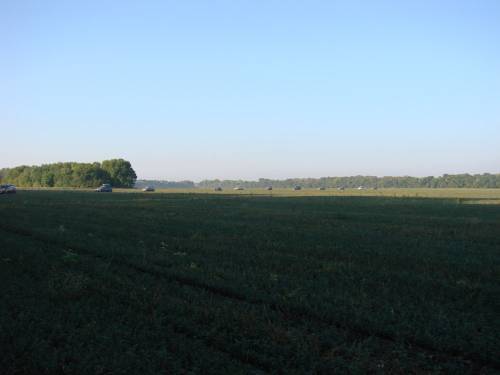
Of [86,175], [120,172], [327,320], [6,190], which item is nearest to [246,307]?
[327,320]

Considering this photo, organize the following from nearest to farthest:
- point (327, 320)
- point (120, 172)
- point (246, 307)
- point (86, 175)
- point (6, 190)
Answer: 1. point (327, 320)
2. point (246, 307)
3. point (6, 190)
4. point (86, 175)
5. point (120, 172)

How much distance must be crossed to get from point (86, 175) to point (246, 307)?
147173mm

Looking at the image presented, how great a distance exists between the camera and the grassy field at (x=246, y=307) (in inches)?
247

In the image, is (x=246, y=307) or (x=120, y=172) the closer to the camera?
(x=246, y=307)

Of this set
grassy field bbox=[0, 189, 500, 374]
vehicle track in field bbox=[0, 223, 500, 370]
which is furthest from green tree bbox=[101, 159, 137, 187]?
vehicle track in field bbox=[0, 223, 500, 370]

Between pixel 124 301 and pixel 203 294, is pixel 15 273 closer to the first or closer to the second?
pixel 124 301

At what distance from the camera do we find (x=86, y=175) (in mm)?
144500

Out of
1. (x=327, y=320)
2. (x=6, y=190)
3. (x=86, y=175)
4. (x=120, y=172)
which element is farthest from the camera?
(x=120, y=172)

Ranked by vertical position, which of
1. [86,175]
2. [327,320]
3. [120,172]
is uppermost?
[120,172]

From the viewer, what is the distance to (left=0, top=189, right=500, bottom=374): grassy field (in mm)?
6277

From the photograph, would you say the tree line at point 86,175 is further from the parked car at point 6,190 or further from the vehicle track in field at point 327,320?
the vehicle track in field at point 327,320

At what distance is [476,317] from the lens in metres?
8.32

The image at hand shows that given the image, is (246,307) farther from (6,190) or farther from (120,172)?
(120,172)

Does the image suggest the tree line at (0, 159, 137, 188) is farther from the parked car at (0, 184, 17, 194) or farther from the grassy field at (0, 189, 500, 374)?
the grassy field at (0, 189, 500, 374)
